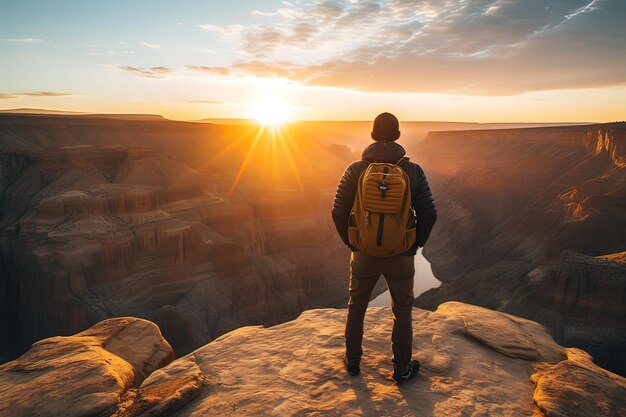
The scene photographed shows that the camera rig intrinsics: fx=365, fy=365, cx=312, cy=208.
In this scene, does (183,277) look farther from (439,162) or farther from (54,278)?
(439,162)

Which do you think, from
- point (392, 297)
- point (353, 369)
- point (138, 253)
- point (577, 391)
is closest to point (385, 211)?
point (392, 297)

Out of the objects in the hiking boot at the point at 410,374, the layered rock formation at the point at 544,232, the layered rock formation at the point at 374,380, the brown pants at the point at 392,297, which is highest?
the brown pants at the point at 392,297

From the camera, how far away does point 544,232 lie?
36531 millimetres

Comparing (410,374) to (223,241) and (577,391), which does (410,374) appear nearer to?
(577,391)

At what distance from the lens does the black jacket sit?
12.1 ft

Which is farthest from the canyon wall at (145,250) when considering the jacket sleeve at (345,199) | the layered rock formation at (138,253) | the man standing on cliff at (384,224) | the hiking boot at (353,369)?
the jacket sleeve at (345,199)

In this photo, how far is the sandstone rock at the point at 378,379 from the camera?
3545 mm

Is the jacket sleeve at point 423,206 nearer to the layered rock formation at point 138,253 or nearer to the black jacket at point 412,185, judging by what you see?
the black jacket at point 412,185

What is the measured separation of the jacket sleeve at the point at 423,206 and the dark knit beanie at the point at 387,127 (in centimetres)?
46

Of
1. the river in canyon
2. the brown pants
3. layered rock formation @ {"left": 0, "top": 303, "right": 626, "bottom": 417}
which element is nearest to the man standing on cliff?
the brown pants

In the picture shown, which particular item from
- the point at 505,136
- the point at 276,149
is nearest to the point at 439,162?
the point at 505,136

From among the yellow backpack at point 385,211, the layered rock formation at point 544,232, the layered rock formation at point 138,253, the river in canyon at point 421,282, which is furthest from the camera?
the river in canyon at point 421,282

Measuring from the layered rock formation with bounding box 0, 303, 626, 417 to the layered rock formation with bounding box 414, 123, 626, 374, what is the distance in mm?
20664

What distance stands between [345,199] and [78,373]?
369 cm
